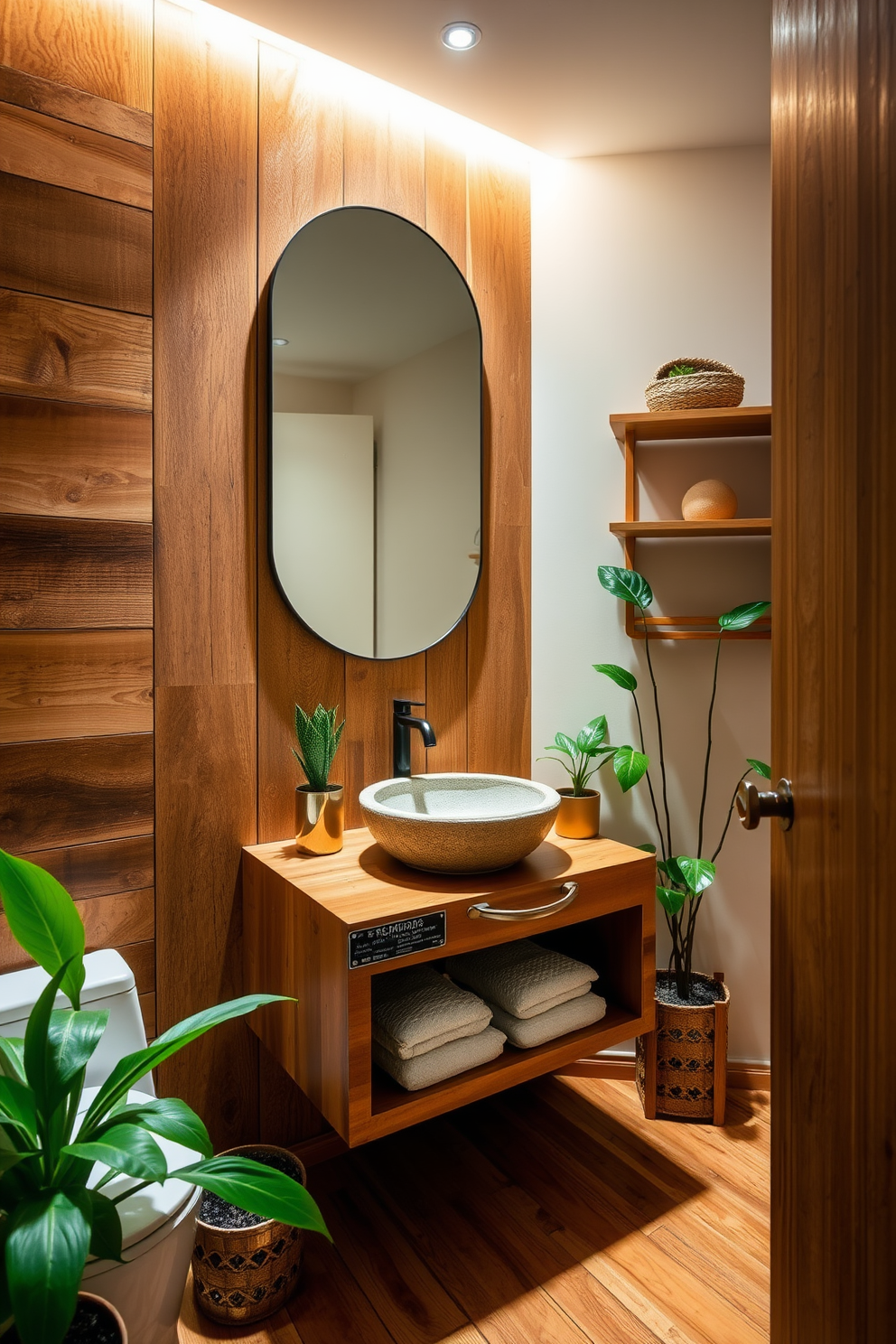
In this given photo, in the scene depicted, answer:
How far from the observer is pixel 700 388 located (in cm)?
200

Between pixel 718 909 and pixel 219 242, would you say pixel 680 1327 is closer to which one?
pixel 718 909

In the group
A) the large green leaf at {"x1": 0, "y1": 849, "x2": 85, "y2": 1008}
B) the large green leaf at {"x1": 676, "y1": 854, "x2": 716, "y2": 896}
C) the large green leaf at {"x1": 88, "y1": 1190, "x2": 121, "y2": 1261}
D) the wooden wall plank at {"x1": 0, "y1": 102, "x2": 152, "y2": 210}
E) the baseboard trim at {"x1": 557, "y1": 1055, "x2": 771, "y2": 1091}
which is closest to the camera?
the large green leaf at {"x1": 88, "y1": 1190, "x2": 121, "y2": 1261}

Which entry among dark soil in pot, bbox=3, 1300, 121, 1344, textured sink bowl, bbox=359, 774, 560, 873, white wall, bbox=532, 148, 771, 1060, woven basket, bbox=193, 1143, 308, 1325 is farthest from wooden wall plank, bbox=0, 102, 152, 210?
woven basket, bbox=193, 1143, 308, 1325

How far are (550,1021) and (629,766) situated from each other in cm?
61

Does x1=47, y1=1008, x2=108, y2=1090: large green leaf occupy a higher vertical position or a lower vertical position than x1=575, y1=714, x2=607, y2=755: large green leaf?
lower

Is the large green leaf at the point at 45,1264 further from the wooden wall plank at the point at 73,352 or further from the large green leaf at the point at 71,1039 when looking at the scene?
the wooden wall plank at the point at 73,352

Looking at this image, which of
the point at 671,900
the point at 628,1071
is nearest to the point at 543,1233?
the point at 628,1071

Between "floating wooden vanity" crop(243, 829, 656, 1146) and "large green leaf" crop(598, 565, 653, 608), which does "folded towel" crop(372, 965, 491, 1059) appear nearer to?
"floating wooden vanity" crop(243, 829, 656, 1146)

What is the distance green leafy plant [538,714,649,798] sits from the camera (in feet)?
6.63

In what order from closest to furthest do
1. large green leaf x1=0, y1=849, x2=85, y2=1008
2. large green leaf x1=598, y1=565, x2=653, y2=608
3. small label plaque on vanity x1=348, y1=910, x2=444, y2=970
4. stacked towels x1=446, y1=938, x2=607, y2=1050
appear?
large green leaf x1=0, y1=849, x2=85, y2=1008
small label plaque on vanity x1=348, y1=910, x2=444, y2=970
stacked towels x1=446, y1=938, x2=607, y2=1050
large green leaf x1=598, y1=565, x2=653, y2=608

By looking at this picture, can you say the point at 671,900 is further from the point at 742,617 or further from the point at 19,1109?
the point at 19,1109

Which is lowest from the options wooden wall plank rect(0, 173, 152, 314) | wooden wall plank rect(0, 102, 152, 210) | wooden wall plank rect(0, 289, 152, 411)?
wooden wall plank rect(0, 289, 152, 411)

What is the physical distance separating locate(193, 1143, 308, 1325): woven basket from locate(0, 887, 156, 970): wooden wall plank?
0.52 meters

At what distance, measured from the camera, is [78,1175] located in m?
0.98
